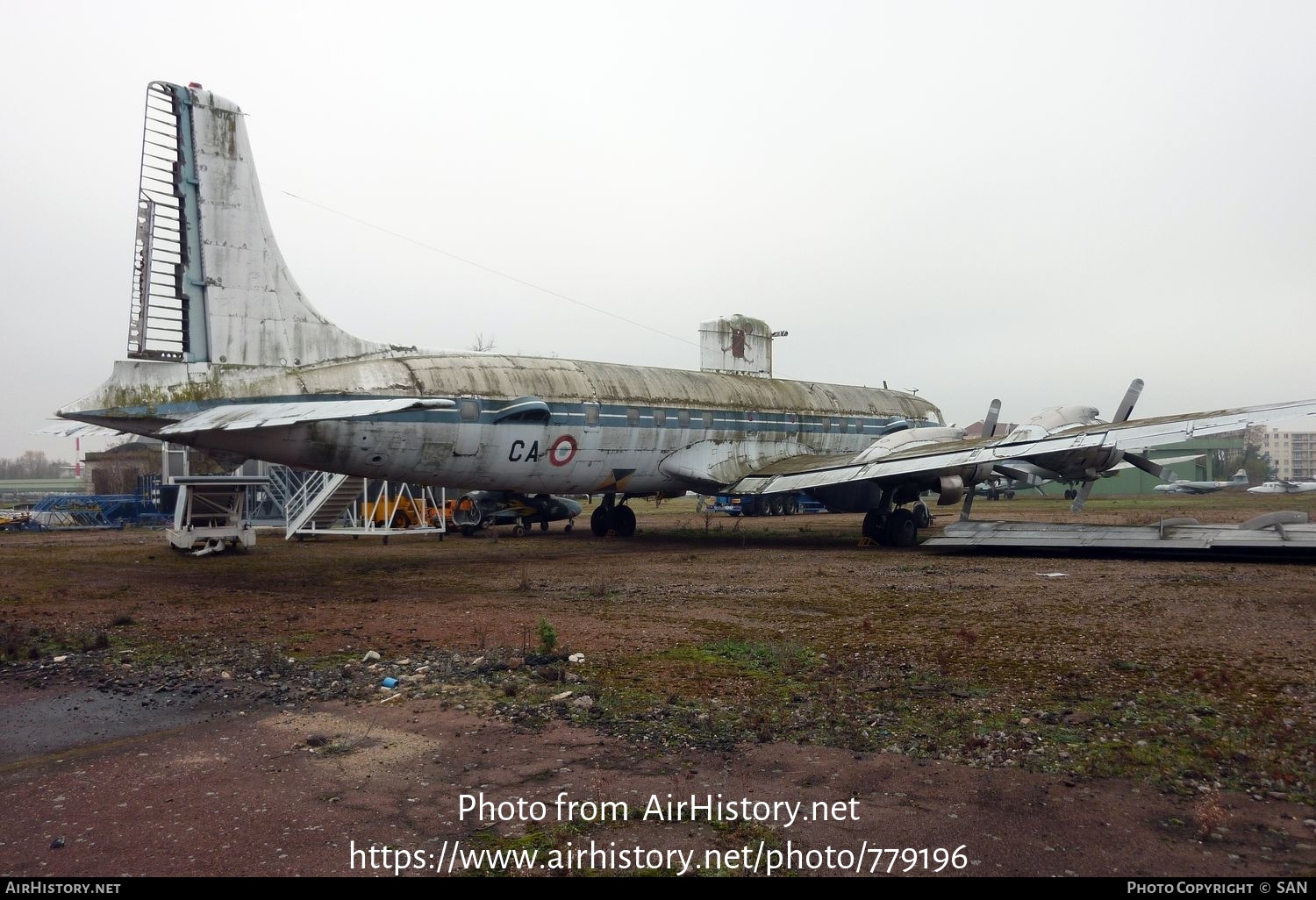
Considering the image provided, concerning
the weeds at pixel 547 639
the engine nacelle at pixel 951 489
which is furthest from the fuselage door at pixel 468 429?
the engine nacelle at pixel 951 489

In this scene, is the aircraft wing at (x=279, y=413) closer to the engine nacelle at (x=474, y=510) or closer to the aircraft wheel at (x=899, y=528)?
the aircraft wheel at (x=899, y=528)

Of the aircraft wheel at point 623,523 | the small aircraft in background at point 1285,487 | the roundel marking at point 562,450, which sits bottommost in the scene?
the aircraft wheel at point 623,523

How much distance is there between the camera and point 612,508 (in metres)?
24.4

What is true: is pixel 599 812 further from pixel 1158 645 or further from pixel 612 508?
pixel 612 508

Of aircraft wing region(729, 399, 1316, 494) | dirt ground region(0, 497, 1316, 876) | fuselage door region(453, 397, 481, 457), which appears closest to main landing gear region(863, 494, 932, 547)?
aircraft wing region(729, 399, 1316, 494)

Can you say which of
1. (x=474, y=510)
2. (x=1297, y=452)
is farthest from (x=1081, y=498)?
(x=1297, y=452)

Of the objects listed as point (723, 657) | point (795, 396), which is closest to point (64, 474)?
point (795, 396)

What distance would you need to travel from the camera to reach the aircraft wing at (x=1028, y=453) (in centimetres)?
1362

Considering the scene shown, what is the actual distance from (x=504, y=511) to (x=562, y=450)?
33.2 ft

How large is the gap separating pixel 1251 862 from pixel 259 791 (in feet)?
16.3

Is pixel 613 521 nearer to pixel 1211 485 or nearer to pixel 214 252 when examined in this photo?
pixel 214 252

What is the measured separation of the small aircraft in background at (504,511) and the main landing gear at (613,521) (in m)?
2.85

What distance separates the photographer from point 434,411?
15.6 meters

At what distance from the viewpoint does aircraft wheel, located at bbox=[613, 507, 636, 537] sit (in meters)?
24.2
